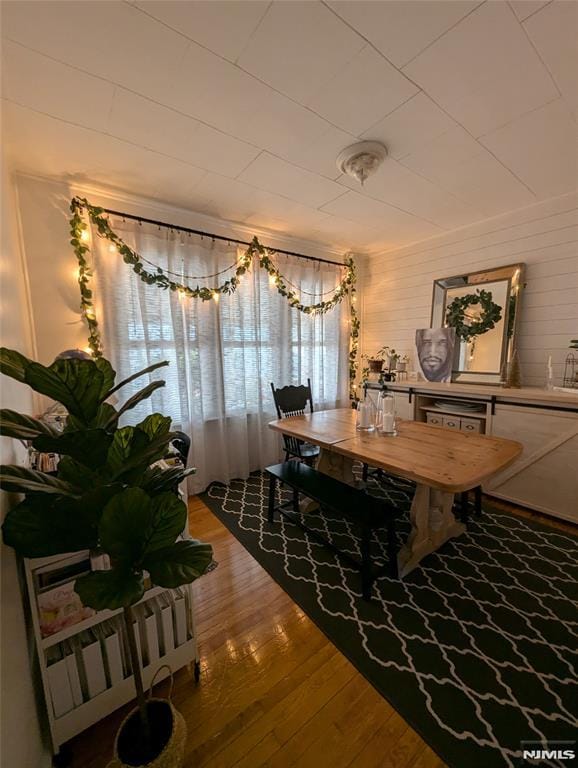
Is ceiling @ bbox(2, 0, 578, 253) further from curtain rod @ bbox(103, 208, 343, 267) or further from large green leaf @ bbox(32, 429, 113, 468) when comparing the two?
large green leaf @ bbox(32, 429, 113, 468)

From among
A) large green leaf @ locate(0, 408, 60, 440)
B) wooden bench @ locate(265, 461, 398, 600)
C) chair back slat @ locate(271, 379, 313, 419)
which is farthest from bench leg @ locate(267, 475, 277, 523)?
large green leaf @ locate(0, 408, 60, 440)

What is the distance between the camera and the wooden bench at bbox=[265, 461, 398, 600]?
1.66 metres

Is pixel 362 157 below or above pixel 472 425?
above

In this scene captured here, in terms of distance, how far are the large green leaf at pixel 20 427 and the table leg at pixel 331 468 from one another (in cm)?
203

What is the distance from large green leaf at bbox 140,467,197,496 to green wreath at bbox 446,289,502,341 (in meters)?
3.19

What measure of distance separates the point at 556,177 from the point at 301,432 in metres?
2.71

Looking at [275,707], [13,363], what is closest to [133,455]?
[13,363]

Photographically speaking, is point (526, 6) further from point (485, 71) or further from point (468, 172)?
point (468, 172)

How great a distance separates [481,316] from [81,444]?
11.3 ft

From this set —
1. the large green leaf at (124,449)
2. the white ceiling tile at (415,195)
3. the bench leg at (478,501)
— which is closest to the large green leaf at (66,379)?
the large green leaf at (124,449)

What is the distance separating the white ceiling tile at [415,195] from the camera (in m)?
2.18

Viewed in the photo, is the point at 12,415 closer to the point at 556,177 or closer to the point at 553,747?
the point at 553,747

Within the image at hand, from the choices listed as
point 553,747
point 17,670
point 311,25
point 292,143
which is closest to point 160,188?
point 292,143

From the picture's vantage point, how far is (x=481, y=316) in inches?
119
